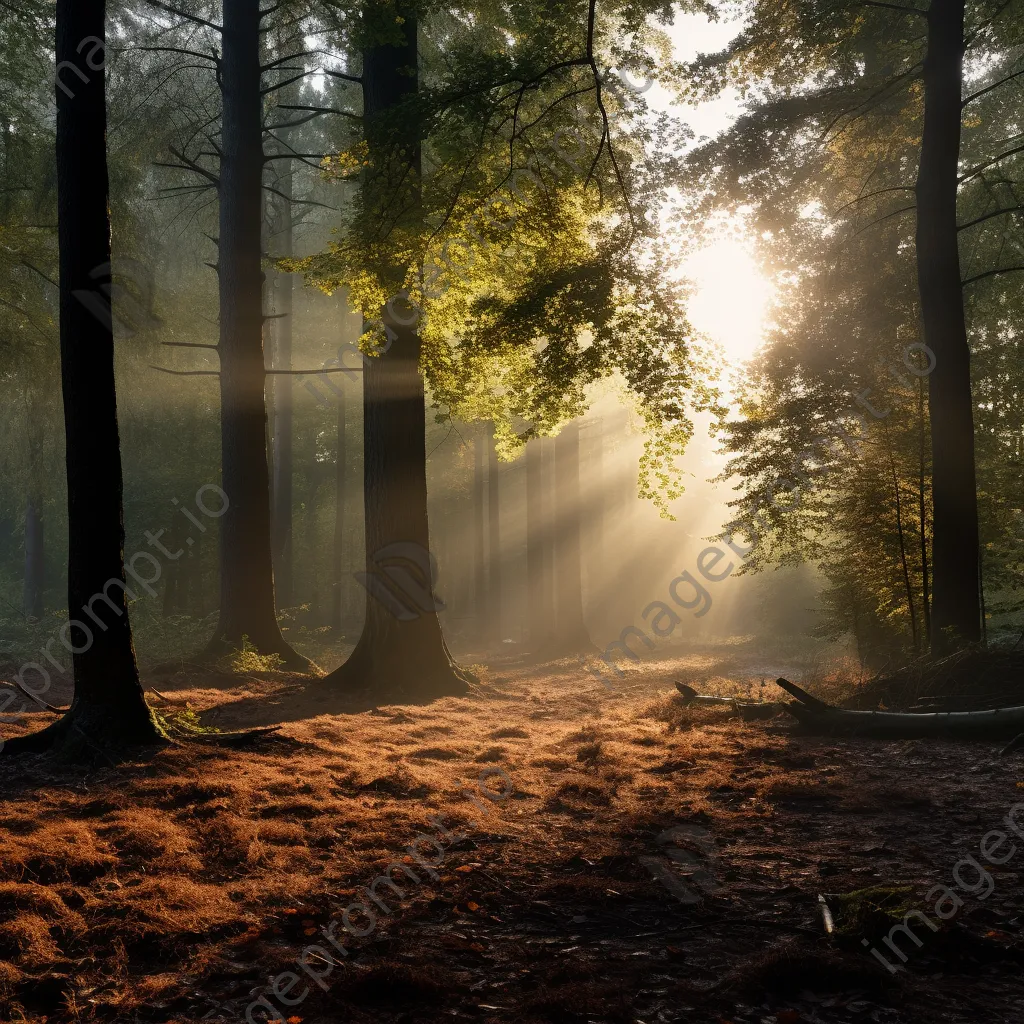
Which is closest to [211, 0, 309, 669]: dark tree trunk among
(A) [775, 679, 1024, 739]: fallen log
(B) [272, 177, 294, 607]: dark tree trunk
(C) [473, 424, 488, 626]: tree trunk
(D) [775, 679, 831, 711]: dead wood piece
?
(D) [775, 679, 831, 711]: dead wood piece

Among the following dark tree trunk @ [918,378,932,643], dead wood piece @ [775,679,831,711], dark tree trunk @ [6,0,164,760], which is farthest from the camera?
dark tree trunk @ [918,378,932,643]

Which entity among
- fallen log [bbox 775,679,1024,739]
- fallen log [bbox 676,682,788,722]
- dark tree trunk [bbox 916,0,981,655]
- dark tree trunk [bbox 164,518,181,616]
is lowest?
fallen log [bbox 676,682,788,722]

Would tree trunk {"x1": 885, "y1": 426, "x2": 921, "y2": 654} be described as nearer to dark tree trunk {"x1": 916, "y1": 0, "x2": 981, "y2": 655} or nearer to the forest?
the forest

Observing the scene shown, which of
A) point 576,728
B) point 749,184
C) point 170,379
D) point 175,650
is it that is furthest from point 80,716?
point 170,379

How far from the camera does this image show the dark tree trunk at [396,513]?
11.8 meters

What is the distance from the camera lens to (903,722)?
27.1ft

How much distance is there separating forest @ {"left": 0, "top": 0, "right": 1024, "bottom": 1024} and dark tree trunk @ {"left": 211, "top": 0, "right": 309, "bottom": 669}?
0.08 metres

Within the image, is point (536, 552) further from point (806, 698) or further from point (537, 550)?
point (806, 698)

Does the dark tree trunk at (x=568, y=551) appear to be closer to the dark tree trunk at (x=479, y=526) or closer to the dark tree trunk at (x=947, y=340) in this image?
the dark tree trunk at (x=479, y=526)

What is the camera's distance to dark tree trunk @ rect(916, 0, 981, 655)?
434 inches

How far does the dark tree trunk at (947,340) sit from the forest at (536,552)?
0.05 m

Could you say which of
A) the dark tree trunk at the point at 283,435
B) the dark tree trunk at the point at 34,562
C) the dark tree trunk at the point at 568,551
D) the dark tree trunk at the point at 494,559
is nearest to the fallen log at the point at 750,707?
the dark tree trunk at the point at 568,551

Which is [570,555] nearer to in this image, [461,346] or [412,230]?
[461,346]

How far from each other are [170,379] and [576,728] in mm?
15850
